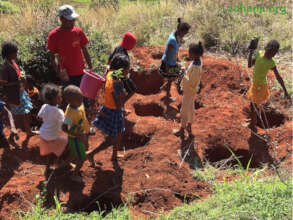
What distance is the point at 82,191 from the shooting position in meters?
3.38

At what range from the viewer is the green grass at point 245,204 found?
263cm

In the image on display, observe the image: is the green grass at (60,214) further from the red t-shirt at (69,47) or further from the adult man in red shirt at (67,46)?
the red t-shirt at (69,47)

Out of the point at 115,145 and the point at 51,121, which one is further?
the point at 115,145

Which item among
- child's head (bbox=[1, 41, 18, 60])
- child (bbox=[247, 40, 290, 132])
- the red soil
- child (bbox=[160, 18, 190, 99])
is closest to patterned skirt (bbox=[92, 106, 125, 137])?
the red soil

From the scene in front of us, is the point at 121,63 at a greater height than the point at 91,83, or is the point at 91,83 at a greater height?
the point at 121,63

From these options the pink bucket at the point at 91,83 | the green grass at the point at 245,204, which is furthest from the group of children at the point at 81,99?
the green grass at the point at 245,204

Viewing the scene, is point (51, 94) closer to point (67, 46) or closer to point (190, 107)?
point (67, 46)

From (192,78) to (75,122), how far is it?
5.67 ft

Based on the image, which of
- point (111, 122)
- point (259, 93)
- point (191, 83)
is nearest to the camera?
point (111, 122)

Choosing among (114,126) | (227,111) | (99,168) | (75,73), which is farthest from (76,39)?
(227,111)

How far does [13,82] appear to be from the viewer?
3.75 metres

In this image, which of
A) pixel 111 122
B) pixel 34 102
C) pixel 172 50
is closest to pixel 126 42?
pixel 172 50

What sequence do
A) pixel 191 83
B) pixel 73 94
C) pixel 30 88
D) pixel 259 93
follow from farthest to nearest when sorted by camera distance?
pixel 30 88 → pixel 259 93 → pixel 191 83 → pixel 73 94

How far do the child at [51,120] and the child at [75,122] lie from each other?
0.37ft
